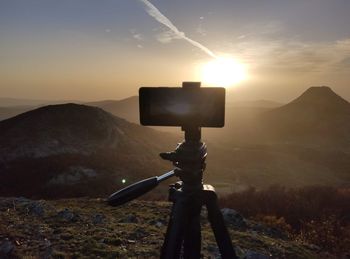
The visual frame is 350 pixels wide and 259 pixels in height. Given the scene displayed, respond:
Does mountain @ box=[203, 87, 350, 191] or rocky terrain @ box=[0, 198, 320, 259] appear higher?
rocky terrain @ box=[0, 198, 320, 259]

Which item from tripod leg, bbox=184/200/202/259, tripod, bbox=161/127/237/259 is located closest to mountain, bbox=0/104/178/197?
tripod leg, bbox=184/200/202/259

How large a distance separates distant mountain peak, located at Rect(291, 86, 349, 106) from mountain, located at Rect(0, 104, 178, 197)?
56326 millimetres

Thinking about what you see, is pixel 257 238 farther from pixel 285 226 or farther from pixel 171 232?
pixel 171 232

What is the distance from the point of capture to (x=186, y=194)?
333 centimetres

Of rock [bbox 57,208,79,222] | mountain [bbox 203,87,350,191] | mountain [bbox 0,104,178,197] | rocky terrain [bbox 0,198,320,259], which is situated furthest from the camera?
mountain [bbox 203,87,350,191]

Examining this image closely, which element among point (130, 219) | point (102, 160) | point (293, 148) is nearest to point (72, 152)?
point (102, 160)

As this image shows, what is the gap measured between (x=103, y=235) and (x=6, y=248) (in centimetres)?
234

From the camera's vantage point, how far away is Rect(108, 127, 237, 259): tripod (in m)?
3.25

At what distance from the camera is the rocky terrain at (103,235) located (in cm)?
774

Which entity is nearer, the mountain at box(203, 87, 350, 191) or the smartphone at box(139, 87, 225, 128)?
the smartphone at box(139, 87, 225, 128)

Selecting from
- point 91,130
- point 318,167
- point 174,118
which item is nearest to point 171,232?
point 174,118

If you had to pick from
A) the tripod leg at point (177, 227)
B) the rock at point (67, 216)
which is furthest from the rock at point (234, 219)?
the tripod leg at point (177, 227)

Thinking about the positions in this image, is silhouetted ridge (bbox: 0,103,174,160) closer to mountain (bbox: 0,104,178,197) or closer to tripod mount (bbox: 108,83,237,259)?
mountain (bbox: 0,104,178,197)

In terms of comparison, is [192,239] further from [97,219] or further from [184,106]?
[97,219]
